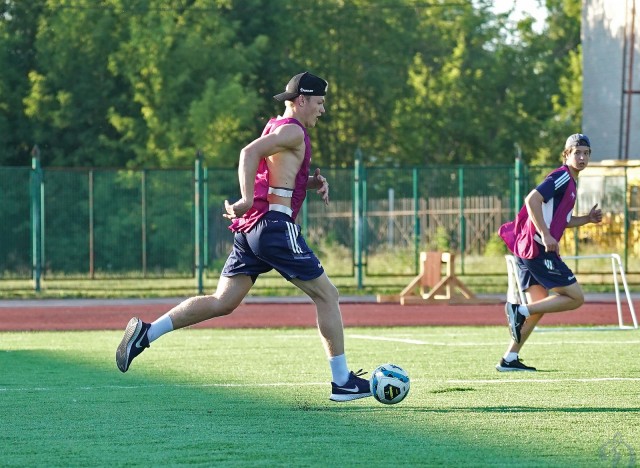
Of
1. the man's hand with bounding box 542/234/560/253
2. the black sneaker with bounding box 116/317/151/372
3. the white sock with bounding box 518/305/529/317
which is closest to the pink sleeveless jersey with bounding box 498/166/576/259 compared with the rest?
the man's hand with bounding box 542/234/560/253

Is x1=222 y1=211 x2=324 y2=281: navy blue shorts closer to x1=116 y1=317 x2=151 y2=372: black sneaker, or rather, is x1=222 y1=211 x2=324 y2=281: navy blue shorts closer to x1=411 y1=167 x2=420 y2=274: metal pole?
x1=116 y1=317 x2=151 y2=372: black sneaker

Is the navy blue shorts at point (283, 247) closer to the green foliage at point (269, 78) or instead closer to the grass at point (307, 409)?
the grass at point (307, 409)

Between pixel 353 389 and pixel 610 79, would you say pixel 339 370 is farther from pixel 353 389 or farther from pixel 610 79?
pixel 610 79

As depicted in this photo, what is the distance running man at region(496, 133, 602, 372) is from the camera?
1131cm

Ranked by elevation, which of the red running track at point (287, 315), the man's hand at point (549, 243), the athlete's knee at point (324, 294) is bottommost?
the red running track at point (287, 315)

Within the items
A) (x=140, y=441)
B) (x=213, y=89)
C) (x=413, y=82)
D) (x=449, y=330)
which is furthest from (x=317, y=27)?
(x=140, y=441)

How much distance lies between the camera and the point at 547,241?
11.2m

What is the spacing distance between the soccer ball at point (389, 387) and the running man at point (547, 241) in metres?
2.75

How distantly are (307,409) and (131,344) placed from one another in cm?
134

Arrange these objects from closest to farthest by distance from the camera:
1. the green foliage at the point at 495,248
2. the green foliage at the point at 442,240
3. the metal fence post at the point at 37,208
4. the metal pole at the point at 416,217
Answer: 1. the metal fence post at the point at 37,208
2. the metal pole at the point at 416,217
3. the green foliage at the point at 495,248
4. the green foliage at the point at 442,240

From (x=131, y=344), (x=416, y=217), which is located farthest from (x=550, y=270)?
(x=416, y=217)

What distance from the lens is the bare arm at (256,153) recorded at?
870cm

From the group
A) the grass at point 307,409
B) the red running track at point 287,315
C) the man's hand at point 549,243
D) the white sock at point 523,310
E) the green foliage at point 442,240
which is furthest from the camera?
the green foliage at point 442,240

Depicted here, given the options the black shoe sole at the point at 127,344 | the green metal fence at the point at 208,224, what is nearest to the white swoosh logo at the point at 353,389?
the black shoe sole at the point at 127,344
